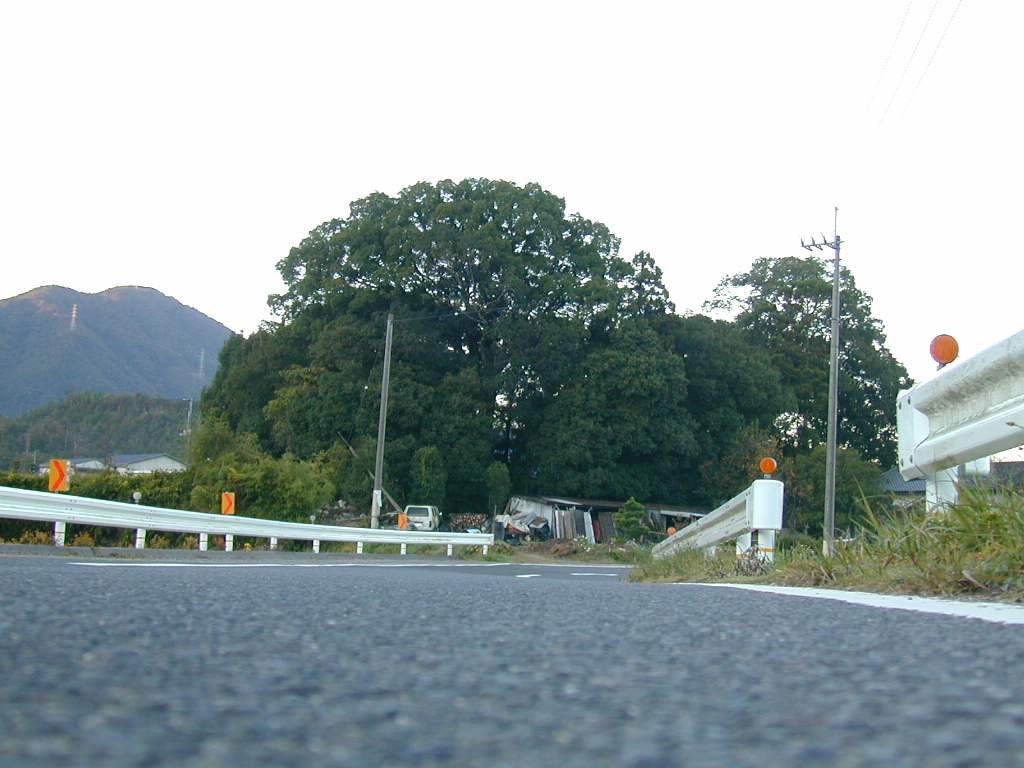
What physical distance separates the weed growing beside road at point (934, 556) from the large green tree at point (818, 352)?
45303 mm

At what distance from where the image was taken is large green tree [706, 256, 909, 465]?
166 feet

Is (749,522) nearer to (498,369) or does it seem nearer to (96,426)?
(498,369)

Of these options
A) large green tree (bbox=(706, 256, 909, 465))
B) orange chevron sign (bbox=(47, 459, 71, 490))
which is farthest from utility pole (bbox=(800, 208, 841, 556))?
large green tree (bbox=(706, 256, 909, 465))

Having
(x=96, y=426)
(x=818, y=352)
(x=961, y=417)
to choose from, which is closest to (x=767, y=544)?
(x=961, y=417)

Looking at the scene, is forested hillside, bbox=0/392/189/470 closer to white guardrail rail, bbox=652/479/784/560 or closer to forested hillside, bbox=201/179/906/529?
forested hillside, bbox=201/179/906/529

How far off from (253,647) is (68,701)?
25.6 inches

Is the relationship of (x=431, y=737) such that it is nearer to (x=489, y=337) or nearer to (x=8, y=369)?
(x=489, y=337)

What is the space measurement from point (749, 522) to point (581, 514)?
3074 cm

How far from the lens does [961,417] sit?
5945 millimetres

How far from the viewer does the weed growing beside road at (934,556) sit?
15.1ft

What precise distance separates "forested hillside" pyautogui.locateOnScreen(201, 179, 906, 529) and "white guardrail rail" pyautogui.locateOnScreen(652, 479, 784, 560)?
2678cm

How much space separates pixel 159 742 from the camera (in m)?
1.18

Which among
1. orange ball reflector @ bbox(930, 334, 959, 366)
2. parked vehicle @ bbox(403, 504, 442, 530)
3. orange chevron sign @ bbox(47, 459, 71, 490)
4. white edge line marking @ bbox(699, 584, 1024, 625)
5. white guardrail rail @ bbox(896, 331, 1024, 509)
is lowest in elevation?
parked vehicle @ bbox(403, 504, 442, 530)

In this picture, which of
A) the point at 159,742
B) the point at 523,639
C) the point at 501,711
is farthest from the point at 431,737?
the point at 523,639
